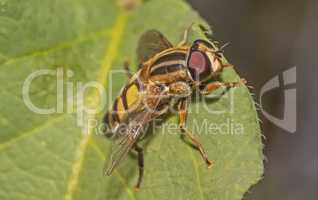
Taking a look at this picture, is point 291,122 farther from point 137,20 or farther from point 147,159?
point 147,159

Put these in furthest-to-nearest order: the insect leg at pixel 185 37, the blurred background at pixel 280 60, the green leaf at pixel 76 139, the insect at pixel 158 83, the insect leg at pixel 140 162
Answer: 1. the blurred background at pixel 280 60
2. the insect leg at pixel 185 37
3. the insect at pixel 158 83
4. the insect leg at pixel 140 162
5. the green leaf at pixel 76 139

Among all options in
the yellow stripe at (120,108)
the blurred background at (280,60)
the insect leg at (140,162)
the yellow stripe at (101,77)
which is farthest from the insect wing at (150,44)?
the blurred background at (280,60)

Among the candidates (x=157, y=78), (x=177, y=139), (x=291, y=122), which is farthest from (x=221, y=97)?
(x=291, y=122)

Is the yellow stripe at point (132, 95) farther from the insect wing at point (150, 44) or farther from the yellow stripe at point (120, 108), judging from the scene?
the insect wing at point (150, 44)

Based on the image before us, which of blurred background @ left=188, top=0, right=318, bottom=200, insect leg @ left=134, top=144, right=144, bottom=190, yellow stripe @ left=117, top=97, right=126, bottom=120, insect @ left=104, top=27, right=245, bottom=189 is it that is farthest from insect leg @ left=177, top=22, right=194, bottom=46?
blurred background @ left=188, top=0, right=318, bottom=200

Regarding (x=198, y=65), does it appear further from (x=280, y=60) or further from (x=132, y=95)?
(x=280, y=60)

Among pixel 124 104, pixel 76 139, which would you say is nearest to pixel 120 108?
pixel 124 104
